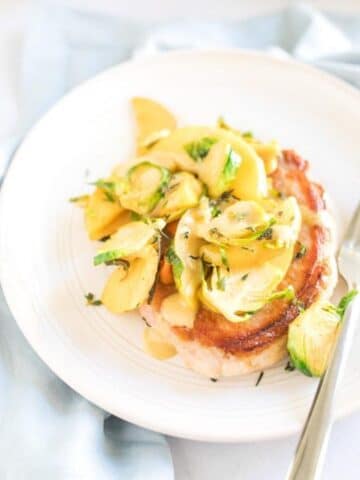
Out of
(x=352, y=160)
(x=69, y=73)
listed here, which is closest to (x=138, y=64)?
(x=69, y=73)

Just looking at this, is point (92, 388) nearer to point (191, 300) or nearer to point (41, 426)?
point (41, 426)

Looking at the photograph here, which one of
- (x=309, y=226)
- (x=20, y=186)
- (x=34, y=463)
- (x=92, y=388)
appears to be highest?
(x=309, y=226)

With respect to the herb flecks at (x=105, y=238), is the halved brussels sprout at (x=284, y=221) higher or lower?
higher

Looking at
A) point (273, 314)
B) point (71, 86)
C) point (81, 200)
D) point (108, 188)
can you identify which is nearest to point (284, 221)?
point (273, 314)

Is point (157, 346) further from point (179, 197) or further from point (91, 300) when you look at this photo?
point (179, 197)

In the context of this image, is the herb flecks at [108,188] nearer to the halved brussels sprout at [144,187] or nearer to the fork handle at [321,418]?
the halved brussels sprout at [144,187]

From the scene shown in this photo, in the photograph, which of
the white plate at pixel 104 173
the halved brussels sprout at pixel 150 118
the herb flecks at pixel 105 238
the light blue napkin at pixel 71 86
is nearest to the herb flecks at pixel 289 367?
the white plate at pixel 104 173
